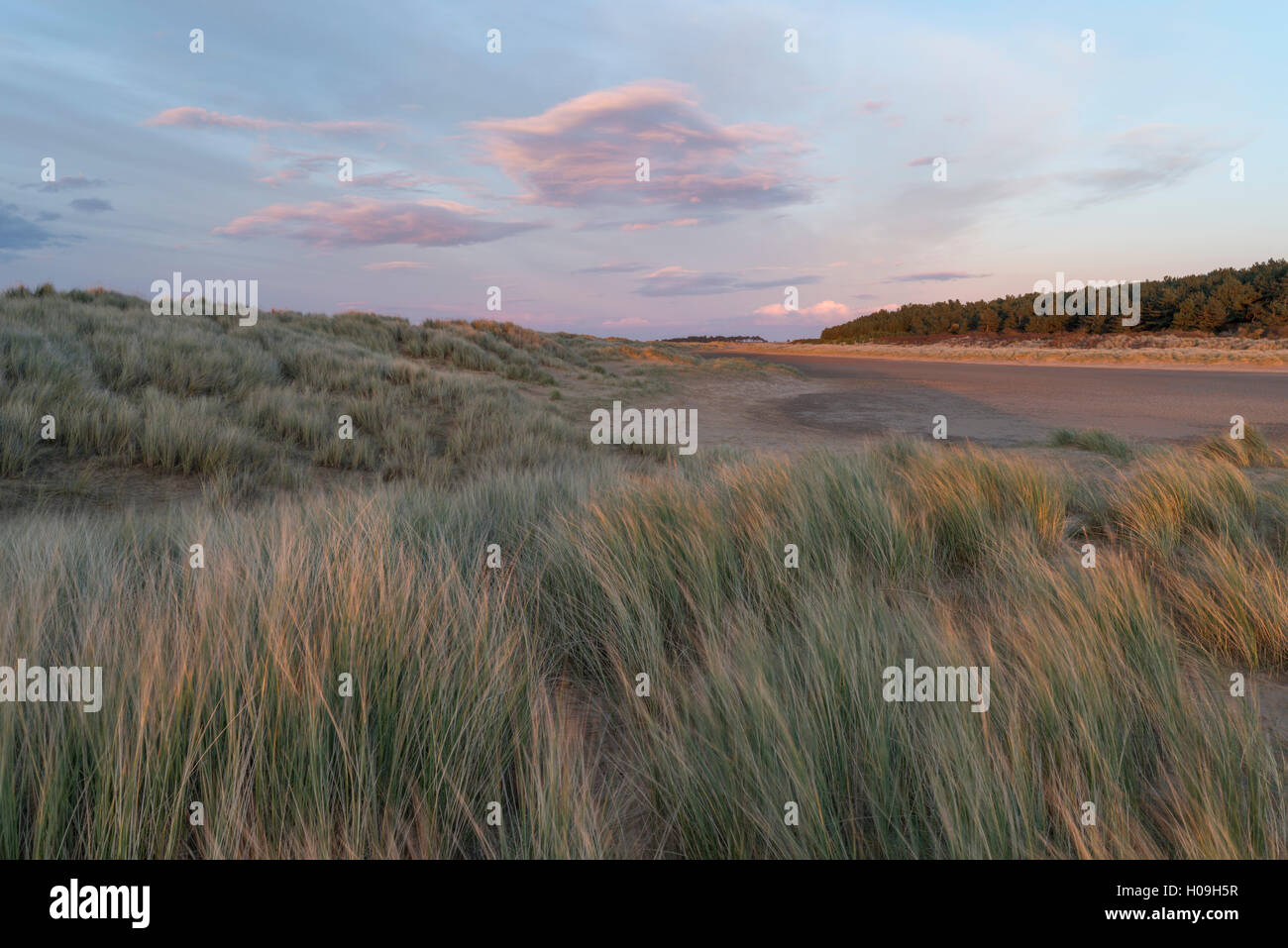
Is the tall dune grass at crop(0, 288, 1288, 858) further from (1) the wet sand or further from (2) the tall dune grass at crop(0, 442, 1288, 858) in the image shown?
(1) the wet sand

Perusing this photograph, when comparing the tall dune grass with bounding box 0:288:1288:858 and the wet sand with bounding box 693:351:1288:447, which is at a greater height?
the wet sand with bounding box 693:351:1288:447

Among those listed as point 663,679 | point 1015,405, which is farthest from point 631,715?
point 1015,405

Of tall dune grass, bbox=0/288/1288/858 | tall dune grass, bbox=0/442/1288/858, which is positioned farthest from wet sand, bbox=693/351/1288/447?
tall dune grass, bbox=0/442/1288/858

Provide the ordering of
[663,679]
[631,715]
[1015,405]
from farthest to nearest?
[1015,405], [663,679], [631,715]

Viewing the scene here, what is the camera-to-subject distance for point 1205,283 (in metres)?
48.5

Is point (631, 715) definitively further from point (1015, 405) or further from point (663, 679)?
point (1015, 405)

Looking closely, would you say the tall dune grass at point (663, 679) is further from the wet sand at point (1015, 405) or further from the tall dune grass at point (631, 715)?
the wet sand at point (1015, 405)

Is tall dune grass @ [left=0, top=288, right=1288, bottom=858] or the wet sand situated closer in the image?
tall dune grass @ [left=0, top=288, right=1288, bottom=858]

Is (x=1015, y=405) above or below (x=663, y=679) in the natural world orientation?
above

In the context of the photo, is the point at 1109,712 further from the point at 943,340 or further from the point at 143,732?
the point at 943,340

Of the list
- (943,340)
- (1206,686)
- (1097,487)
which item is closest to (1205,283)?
(943,340)

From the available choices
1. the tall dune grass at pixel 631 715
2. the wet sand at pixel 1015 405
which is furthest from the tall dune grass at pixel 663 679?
the wet sand at pixel 1015 405

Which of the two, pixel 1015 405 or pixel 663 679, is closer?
A: pixel 663 679
